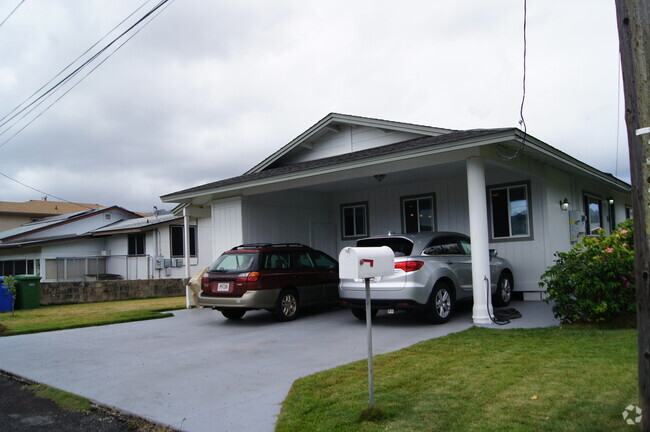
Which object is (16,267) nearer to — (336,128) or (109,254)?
(109,254)

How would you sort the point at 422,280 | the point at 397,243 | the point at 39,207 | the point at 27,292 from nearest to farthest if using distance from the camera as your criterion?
the point at 422,280
the point at 397,243
the point at 27,292
the point at 39,207

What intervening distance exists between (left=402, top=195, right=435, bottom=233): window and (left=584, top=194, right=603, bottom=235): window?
176 inches

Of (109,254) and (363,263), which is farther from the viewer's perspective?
(109,254)

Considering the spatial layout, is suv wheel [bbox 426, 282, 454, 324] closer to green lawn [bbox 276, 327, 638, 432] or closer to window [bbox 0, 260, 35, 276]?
green lawn [bbox 276, 327, 638, 432]

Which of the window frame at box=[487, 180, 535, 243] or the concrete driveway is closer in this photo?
the concrete driveway

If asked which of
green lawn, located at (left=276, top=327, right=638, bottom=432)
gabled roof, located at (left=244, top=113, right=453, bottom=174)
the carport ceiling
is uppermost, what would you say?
gabled roof, located at (left=244, top=113, right=453, bottom=174)

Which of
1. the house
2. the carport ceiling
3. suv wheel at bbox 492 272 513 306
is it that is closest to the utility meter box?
the house

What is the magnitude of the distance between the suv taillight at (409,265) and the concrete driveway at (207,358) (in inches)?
41.2

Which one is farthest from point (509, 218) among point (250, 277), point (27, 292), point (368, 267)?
point (27, 292)

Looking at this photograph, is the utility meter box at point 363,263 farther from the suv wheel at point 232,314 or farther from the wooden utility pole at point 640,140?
the suv wheel at point 232,314

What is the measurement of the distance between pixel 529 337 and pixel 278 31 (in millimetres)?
7298

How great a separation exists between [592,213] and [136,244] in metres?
22.0

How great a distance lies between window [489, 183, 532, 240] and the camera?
1212 centimetres

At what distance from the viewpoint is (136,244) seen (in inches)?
1101
